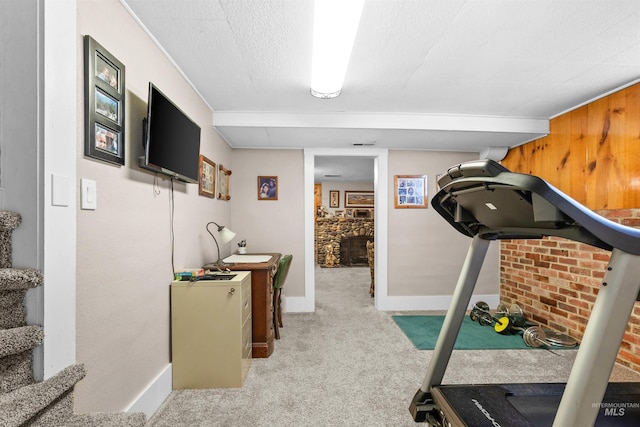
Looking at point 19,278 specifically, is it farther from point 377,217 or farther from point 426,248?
point 426,248

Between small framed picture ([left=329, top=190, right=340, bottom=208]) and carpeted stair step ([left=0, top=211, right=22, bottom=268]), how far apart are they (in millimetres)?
7402

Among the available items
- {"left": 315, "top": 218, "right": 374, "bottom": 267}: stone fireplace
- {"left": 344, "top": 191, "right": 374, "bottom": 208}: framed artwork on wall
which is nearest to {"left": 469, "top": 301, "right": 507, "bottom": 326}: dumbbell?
{"left": 315, "top": 218, "right": 374, "bottom": 267}: stone fireplace

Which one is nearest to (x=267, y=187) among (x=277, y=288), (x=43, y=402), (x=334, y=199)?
(x=277, y=288)

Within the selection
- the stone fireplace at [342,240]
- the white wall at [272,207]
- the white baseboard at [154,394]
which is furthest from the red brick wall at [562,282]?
the stone fireplace at [342,240]

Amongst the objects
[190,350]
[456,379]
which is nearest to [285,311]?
[190,350]

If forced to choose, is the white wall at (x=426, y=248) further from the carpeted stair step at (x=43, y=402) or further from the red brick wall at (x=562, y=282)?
the carpeted stair step at (x=43, y=402)

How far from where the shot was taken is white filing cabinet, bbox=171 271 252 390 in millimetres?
2037

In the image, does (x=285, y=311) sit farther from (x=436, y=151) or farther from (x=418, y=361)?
(x=436, y=151)

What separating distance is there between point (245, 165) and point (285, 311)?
2.00m

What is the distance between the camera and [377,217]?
13.1 feet

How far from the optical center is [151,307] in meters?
1.78

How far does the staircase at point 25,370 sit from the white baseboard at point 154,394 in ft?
2.56

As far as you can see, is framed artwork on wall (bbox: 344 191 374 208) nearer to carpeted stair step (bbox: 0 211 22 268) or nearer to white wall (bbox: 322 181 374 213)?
white wall (bbox: 322 181 374 213)

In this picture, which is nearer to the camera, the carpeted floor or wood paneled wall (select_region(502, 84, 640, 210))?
the carpeted floor
